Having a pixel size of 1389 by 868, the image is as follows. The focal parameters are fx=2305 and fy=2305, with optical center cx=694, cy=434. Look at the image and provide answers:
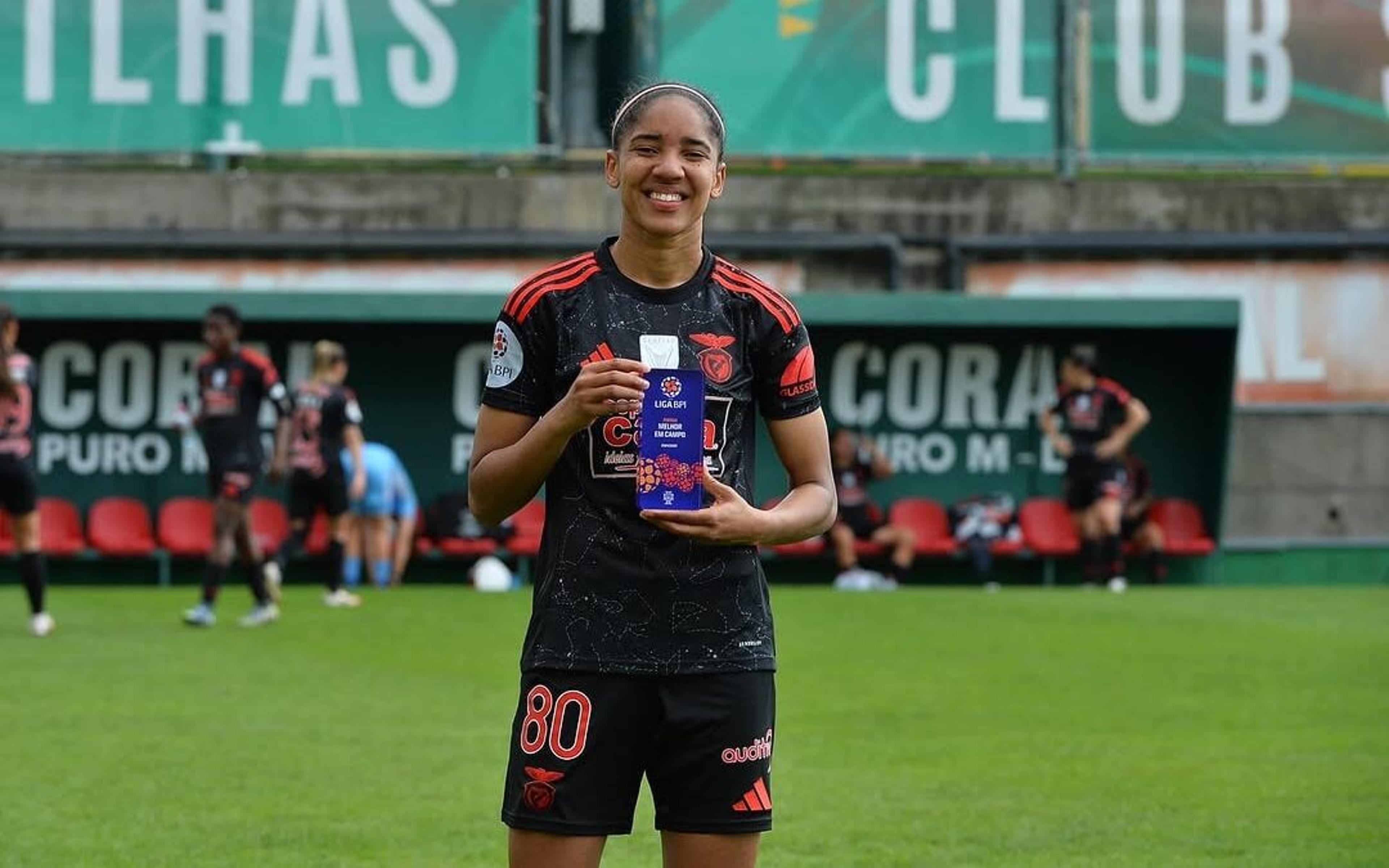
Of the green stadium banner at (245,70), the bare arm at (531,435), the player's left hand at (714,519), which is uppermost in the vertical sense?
the green stadium banner at (245,70)

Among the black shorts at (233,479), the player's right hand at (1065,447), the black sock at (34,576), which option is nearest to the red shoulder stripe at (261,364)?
the black shorts at (233,479)

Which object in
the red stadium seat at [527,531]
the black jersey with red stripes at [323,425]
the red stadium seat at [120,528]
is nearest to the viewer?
the black jersey with red stripes at [323,425]

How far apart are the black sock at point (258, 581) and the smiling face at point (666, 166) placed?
41.4 ft

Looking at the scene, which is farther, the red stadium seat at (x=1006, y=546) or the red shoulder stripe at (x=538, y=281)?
the red stadium seat at (x=1006, y=546)

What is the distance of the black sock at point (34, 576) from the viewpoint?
613 inches

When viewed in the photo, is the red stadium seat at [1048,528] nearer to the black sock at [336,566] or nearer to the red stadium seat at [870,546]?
the red stadium seat at [870,546]

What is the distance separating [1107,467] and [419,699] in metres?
11.7

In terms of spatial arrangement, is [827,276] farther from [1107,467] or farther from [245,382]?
[245,382]

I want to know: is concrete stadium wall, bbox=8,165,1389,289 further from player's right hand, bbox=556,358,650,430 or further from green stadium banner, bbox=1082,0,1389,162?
player's right hand, bbox=556,358,650,430

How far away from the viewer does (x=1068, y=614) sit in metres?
18.9

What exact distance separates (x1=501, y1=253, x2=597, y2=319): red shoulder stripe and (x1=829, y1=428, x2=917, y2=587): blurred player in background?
1833 centimetres

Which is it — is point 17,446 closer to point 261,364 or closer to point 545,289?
point 261,364

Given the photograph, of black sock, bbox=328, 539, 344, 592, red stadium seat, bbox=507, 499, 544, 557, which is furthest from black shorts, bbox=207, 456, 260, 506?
red stadium seat, bbox=507, 499, 544, 557

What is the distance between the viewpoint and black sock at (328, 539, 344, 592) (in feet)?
63.6
